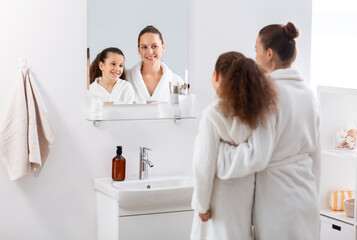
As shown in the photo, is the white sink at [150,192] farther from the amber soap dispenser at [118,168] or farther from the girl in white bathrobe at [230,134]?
the girl in white bathrobe at [230,134]

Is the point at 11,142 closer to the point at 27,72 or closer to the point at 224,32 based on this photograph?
the point at 27,72

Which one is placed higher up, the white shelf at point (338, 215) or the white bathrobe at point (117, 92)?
the white bathrobe at point (117, 92)

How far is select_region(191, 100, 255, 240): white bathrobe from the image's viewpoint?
1.98 m

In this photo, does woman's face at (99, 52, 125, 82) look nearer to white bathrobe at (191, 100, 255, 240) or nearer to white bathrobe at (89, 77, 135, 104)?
white bathrobe at (89, 77, 135, 104)

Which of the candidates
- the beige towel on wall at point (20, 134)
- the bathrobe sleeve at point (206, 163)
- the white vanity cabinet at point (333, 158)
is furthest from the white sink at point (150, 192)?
the white vanity cabinet at point (333, 158)

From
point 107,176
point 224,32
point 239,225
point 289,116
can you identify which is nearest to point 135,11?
point 224,32

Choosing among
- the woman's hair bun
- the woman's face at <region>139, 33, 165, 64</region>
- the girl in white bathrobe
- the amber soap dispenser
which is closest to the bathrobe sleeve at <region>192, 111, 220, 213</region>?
the girl in white bathrobe

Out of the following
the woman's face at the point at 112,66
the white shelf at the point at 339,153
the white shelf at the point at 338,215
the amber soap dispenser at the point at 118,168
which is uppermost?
the woman's face at the point at 112,66

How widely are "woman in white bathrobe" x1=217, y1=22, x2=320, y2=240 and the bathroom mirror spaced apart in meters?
0.82

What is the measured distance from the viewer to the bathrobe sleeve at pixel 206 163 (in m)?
1.98

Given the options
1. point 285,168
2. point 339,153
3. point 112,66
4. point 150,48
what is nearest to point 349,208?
point 339,153

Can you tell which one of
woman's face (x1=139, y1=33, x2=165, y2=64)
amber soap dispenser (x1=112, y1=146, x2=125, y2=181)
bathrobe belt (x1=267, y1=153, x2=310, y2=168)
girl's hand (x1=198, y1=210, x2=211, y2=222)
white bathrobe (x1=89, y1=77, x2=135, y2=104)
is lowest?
girl's hand (x1=198, y1=210, x2=211, y2=222)

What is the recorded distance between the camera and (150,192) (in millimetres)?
2479

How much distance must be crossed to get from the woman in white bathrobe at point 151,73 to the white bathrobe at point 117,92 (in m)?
0.03
